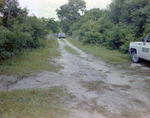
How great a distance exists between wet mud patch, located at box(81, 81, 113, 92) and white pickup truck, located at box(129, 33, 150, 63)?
12.4ft

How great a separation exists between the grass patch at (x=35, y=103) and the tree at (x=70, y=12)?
41.3 meters

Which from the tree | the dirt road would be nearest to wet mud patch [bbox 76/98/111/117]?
the dirt road

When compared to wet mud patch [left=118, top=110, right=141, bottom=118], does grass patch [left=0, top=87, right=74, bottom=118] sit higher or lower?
higher

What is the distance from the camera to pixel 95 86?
479 centimetres

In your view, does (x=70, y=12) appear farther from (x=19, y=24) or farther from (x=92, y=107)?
(x=92, y=107)

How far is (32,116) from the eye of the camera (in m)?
2.89

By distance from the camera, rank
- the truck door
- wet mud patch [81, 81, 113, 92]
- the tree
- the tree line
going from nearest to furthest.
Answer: wet mud patch [81, 81, 113, 92]
the truck door
the tree line
the tree

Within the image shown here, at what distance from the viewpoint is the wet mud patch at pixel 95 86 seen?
179 inches

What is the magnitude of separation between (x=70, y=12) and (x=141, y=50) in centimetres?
3907

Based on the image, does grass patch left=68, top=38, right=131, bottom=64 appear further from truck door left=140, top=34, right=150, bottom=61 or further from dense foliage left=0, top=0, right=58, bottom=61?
dense foliage left=0, top=0, right=58, bottom=61

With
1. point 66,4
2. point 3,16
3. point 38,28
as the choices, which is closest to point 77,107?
Answer: point 38,28

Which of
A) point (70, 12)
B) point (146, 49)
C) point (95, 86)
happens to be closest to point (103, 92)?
point (95, 86)

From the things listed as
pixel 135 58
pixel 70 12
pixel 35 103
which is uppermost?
pixel 70 12

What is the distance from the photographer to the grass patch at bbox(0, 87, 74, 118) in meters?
2.98
